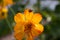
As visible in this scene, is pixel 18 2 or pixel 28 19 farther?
pixel 18 2

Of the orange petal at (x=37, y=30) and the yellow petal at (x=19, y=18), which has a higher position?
the yellow petal at (x=19, y=18)

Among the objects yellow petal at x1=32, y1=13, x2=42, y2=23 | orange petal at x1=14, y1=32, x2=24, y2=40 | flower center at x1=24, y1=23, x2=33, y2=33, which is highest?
yellow petal at x1=32, y1=13, x2=42, y2=23

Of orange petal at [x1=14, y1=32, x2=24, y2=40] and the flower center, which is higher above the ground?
the flower center

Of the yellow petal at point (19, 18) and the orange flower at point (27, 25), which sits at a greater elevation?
the yellow petal at point (19, 18)

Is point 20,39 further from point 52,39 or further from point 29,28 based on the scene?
point 52,39

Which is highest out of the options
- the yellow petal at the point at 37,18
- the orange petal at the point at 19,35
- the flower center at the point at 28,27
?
the yellow petal at the point at 37,18

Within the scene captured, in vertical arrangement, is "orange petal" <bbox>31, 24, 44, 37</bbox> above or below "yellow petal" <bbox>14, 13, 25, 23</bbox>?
below

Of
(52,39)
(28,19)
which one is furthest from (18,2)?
(28,19)

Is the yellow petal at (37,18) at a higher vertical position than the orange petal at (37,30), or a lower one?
higher
